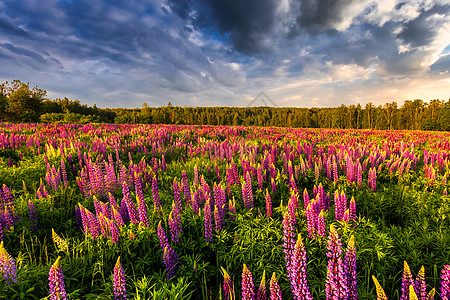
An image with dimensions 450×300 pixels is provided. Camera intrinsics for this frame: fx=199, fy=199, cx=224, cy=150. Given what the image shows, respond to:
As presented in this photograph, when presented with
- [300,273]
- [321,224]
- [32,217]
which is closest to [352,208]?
[321,224]

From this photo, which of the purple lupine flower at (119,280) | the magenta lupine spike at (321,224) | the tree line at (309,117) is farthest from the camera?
the tree line at (309,117)

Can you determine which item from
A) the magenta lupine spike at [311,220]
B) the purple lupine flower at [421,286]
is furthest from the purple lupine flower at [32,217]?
the purple lupine flower at [421,286]

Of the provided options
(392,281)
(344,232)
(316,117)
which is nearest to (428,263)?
(392,281)

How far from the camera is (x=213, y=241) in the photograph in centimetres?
330

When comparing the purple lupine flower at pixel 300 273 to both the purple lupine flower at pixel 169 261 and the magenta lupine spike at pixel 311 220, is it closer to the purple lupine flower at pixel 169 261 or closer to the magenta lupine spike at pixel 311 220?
the magenta lupine spike at pixel 311 220

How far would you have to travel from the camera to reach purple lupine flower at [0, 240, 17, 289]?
2.04 metres

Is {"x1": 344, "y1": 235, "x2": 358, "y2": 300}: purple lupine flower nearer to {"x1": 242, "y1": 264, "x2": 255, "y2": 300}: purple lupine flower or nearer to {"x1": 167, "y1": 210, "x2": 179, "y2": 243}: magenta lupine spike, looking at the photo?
{"x1": 242, "y1": 264, "x2": 255, "y2": 300}: purple lupine flower

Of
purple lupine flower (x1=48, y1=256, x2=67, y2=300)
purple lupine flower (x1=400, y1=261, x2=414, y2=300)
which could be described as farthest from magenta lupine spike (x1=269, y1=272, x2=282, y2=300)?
purple lupine flower (x1=48, y1=256, x2=67, y2=300)

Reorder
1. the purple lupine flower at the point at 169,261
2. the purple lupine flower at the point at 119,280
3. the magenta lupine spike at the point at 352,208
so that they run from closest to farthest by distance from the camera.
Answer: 1. the purple lupine flower at the point at 119,280
2. the purple lupine flower at the point at 169,261
3. the magenta lupine spike at the point at 352,208

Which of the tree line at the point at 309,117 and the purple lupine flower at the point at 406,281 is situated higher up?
the tree line at the point at 309,117

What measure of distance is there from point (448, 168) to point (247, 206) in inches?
269

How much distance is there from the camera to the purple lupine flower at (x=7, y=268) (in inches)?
80.2

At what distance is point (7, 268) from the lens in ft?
6.92

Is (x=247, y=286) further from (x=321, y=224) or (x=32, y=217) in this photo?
(x=32, y=217)
